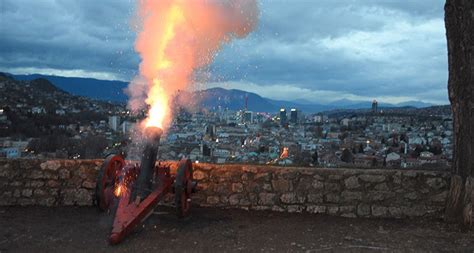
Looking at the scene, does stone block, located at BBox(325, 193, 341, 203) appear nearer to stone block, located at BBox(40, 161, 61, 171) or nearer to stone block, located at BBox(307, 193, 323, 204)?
stone block, located at BBox(307, 193, 323, 204)

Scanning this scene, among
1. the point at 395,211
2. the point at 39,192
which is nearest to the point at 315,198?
the point at 395,211

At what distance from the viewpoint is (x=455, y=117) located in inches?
268

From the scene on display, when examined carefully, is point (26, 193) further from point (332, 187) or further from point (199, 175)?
point (332, 187)

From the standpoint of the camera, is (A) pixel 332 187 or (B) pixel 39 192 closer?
(A) pixel 332 187

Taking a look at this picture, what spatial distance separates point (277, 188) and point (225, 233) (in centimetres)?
145

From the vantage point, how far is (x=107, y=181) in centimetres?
701

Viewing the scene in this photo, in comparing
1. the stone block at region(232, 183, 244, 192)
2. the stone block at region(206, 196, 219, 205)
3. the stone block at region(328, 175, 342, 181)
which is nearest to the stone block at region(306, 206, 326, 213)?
the stone block at region(328, 175, 342, 181)

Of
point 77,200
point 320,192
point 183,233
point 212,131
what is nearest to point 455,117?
point 320,192

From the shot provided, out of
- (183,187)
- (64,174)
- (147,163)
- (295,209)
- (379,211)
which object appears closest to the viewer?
(147,163)

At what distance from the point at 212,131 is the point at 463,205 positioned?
12.3m

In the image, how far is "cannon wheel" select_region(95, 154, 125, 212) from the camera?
22.4ft

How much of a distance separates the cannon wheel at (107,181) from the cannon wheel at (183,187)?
1.06 metres

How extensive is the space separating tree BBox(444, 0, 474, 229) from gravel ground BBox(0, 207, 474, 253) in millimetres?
415

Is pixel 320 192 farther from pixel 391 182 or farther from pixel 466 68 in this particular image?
pixel 466 68
